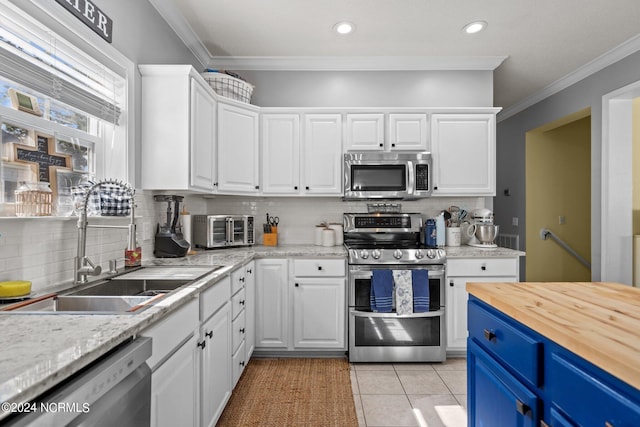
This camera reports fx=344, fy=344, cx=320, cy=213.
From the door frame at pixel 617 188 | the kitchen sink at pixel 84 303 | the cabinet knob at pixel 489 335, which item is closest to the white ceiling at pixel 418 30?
the door frame at pixel 617 188

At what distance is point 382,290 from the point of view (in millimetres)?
2738

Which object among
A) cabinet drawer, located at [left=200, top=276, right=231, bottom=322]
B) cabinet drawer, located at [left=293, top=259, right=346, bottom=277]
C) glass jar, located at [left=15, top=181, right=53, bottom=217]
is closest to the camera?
glass jar, located at [left=15, top=181, right=53, bottom=217]

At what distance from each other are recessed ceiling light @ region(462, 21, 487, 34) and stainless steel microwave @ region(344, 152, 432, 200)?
1.03 m

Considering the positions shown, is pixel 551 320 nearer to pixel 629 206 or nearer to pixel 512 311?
pixel 512 311

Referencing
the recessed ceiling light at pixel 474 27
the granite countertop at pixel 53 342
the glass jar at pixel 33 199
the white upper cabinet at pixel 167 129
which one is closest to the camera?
the granite countertop at pixel 53 342

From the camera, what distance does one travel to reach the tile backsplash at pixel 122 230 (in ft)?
4.63

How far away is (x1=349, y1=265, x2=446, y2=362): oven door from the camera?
109 inches

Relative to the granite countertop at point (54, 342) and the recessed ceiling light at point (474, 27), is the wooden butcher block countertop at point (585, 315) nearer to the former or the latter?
the granite countertop at point (54, 342)

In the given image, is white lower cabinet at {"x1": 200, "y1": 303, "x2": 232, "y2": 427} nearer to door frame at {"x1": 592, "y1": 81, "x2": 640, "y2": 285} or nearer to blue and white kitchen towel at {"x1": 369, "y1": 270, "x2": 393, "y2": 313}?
blue and white kitchen towel at {"x1": 369, "y1": 270, "x2": 393, "y2": 313}

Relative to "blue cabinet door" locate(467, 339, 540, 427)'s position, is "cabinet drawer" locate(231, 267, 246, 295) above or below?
above

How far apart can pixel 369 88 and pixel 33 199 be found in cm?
290

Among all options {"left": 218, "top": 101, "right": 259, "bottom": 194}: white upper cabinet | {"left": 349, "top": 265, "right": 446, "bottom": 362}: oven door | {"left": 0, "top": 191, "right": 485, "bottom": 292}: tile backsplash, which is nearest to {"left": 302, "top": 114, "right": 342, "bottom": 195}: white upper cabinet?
{"left": 0, "top": 191, "right": 485, "bottom": 292}: tile backsplash

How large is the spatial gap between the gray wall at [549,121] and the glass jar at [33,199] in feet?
14.6

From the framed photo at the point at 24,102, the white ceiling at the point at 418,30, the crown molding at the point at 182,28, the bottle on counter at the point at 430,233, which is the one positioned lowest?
the bottle on counter at the point at 430,233
